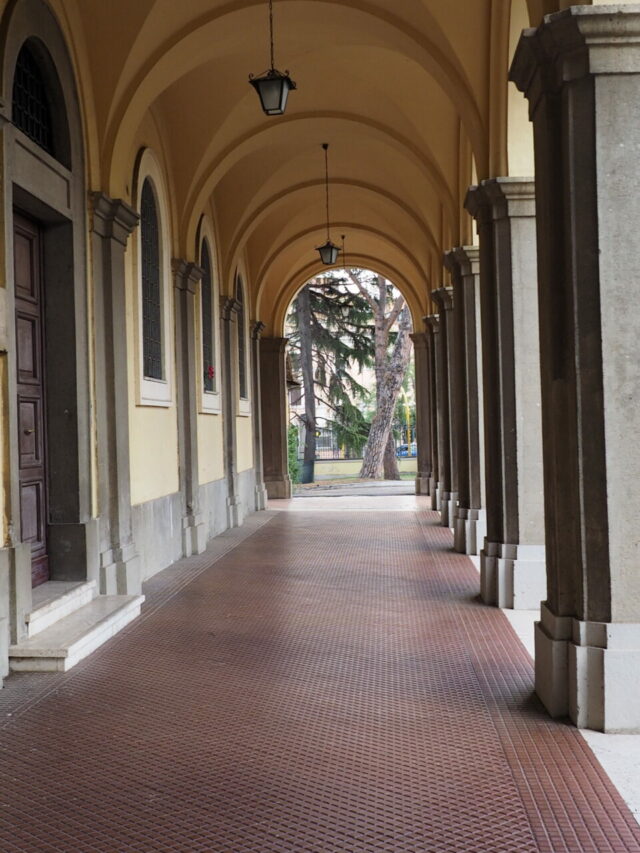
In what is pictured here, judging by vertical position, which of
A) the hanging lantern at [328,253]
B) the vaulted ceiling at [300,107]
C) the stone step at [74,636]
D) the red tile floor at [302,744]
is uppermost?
the vaulted ceiling at [300,107]

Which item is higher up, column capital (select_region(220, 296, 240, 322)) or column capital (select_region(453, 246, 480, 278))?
column capital (select_region(220, 296, 240, 322))

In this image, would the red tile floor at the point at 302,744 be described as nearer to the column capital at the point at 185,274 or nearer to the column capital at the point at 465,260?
the column capital at the point at 465,260

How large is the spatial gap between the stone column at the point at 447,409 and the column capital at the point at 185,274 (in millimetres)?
3982

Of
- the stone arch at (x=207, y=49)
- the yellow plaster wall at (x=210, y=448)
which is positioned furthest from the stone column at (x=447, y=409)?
the stone arch at (x=207, y=49)

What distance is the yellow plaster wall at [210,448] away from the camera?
532 inches

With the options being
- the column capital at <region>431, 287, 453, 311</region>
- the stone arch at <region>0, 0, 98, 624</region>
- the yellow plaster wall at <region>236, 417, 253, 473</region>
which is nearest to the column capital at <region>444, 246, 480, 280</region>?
the column capital at <region>431, 287, 453, 311</region>

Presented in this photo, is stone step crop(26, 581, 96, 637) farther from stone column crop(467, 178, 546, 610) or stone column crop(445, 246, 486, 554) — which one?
A: stone column crop(445, 246, 486, 554)

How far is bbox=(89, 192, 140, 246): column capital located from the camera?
333 inches

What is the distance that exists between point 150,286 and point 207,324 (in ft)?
12.0

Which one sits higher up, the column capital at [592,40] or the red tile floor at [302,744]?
the column capital at [592,40]

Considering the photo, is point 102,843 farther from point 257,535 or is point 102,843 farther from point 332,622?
point 257,535

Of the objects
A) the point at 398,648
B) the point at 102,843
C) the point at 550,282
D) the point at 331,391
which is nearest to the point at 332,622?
the point at 398,648

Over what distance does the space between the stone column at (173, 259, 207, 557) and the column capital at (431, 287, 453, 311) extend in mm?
4028

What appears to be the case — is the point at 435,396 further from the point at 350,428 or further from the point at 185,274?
the point at 350,428
